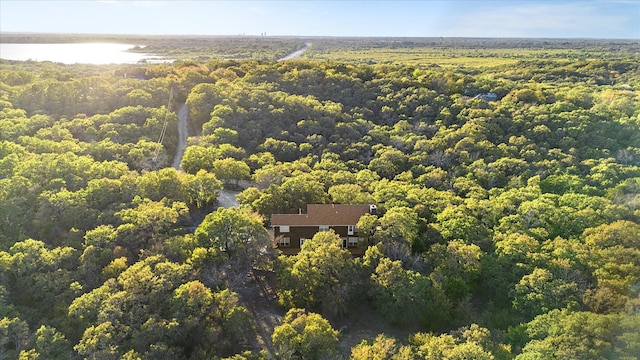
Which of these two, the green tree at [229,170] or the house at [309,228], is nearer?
the house at [309,228]

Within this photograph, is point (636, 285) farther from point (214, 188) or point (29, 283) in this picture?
point (29, 283)

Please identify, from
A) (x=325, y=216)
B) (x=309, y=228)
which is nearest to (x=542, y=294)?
(x=325, y=216)

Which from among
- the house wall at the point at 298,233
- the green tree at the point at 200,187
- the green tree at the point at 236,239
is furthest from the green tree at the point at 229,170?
the green tree at the point at 236,239

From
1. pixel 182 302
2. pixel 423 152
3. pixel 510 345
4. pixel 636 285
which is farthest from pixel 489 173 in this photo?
pixel 182 302

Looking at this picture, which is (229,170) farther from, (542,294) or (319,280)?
(542,294)

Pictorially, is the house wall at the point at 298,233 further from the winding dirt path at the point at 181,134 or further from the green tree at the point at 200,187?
the winding dirt path at the point at 181,134

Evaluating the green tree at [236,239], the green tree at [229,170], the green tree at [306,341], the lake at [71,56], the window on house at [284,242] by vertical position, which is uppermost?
the lake at [71,56]

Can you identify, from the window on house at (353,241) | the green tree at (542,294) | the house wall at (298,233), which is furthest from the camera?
the window on house at (353,241)
